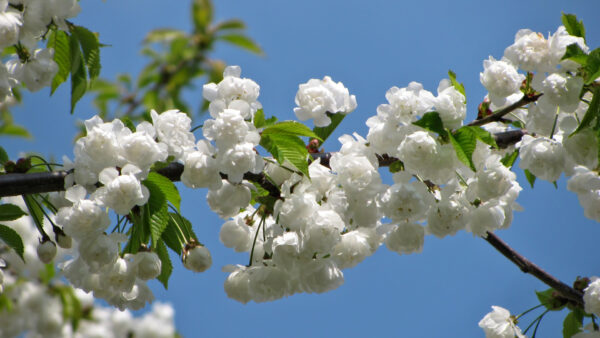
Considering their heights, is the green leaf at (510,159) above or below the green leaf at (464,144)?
above

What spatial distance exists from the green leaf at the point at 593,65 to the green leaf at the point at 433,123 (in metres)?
0.38

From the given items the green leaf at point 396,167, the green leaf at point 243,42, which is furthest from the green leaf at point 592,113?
the green leaf at point 243,42

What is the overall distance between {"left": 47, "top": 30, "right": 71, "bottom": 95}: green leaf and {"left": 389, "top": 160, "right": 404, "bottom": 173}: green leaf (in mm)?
1217

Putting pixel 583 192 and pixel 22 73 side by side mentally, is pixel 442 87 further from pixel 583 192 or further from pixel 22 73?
pixel 22 73

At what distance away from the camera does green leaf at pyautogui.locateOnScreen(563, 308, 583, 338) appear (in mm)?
2408

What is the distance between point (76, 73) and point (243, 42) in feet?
6.71

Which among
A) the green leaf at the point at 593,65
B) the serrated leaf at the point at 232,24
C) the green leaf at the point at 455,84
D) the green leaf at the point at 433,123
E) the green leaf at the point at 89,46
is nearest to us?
the green leaf at the point at 593,65

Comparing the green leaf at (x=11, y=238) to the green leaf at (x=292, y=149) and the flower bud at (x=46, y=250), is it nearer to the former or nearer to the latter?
the flower bud at (x=46, y=250)

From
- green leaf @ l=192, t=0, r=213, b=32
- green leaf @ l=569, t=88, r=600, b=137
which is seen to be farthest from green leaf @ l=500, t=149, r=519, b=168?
green leaf @ l=192, t=0, r=213, b=32

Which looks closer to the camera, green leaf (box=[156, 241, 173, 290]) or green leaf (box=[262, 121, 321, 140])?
green leaf (box=[262, 121, 321, 140])

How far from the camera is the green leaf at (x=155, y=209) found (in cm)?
167

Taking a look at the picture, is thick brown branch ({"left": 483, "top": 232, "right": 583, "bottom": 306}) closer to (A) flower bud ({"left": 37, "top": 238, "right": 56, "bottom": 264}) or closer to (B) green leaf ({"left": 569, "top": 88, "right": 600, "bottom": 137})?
(B) green leaf ({"left": 569, "top": 88, "right": 600, "bottom": 137})

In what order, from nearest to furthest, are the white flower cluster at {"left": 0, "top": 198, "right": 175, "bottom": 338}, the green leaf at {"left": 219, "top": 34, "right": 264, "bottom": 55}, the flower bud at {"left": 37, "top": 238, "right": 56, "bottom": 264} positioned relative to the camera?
the flower bud at {"left": 37, "top": 238, "right": 56, "bottom": 264} → the green leaf at {"left": 219, "top": 34, "right": 264, "bottom": 55} → the white flower cluster at {"left": 0, "top": 198, "right": 175, "bottom": 338}

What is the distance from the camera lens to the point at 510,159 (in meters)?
1.87
